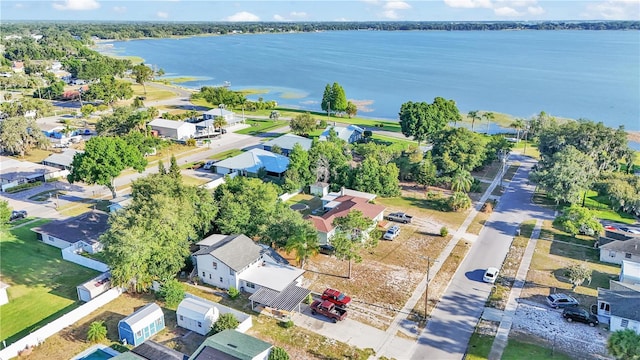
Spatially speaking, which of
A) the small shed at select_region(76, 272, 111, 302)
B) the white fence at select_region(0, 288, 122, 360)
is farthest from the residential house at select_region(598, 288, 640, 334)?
the small shed at select_region(76, 272, 111, 302)

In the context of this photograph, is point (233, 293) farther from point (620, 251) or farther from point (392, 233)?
point (620, 251)

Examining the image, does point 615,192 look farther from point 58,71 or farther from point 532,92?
point 58,71

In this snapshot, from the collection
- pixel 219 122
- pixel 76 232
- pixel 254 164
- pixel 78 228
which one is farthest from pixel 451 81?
pixel 76 232

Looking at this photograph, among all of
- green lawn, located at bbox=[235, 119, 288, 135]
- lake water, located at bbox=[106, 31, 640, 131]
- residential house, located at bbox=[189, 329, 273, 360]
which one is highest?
lake water, located at bbox=[106, 31, 640, 131]

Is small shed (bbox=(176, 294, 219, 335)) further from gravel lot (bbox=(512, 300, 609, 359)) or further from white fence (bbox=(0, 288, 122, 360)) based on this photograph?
gravel lot (bbox=(512, 300, 609, 359))

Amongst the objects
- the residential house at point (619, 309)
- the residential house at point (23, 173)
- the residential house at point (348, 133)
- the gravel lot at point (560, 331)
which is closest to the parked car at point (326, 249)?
the gravel lot at point (560, 331)
